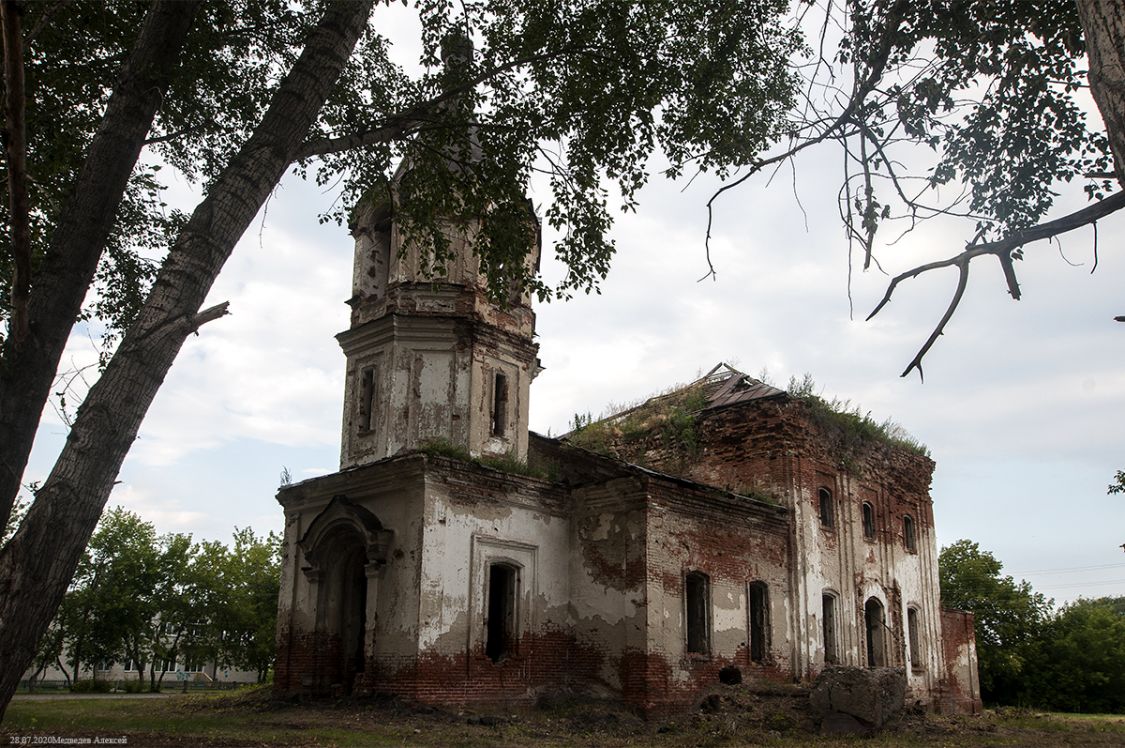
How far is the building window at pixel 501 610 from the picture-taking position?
51.9 ft

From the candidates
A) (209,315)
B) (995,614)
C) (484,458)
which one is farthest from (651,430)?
(995,614)

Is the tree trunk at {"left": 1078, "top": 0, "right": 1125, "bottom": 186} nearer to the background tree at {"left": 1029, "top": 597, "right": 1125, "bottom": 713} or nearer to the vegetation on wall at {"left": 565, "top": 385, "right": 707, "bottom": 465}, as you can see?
the vegetation on wall at {"left": 565, "top": 385, "right": 707, "bottom": 465}

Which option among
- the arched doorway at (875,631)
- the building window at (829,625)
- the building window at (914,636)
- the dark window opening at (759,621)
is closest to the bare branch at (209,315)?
the dark window opening at (759,621)

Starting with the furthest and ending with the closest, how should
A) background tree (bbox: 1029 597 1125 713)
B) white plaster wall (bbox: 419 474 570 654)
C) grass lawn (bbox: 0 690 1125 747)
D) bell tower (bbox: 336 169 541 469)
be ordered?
background tree (bbox: 1029 597 1125 713), bell tower (bbox: 336 169 541 469), white plaster wall (bbox: 419 474 570 654), grass lawn (bbox: 0 690 1125 747)

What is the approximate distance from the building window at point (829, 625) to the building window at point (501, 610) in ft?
24.8

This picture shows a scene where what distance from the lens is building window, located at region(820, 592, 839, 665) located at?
65.1ft

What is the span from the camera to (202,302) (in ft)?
21.2

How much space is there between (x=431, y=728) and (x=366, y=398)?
6.47m

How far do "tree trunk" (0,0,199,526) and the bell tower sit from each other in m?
9.29

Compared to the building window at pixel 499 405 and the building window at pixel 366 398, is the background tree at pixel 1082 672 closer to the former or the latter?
the building window at pixel 499 405

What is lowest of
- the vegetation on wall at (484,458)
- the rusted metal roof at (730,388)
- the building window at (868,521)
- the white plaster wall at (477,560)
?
the white plaster wall at (477,560)

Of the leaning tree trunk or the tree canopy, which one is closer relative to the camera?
the leaning tree trunk

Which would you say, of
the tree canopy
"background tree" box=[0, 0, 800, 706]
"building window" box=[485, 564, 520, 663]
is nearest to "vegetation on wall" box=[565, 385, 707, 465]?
"building window" box=[485, 564, 520, 663]

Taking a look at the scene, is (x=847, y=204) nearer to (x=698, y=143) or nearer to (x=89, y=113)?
(x=698, y=143)
